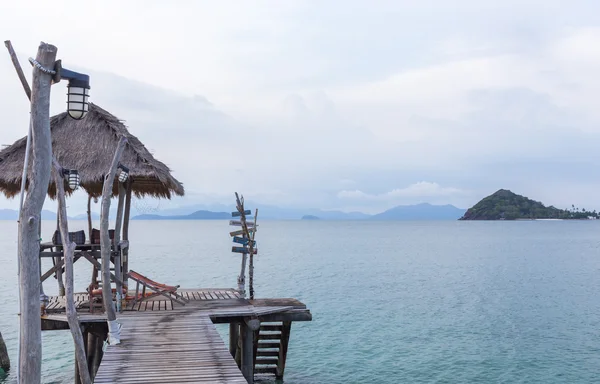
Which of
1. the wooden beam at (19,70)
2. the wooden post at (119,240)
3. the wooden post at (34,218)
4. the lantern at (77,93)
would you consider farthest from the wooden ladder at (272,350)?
the wooden beam at (19,70)

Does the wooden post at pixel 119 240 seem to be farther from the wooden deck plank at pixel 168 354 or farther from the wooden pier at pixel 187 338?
the wooden deck plank at pixel 168 354

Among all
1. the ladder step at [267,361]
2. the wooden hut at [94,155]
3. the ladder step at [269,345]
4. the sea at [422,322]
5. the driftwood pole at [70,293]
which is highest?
the wooden hut at [94,155]

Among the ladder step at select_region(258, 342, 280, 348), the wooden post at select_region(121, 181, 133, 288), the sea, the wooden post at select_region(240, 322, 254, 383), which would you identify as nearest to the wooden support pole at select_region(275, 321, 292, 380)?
the ladder step at select_region(258, 342, 280, 348)

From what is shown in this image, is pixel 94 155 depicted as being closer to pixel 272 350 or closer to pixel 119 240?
pixel 119 240

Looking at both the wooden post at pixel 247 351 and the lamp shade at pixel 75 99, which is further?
the wooden post at pixel 247 351

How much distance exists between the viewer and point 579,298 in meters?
31.8

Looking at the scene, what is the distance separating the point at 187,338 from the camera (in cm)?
1030

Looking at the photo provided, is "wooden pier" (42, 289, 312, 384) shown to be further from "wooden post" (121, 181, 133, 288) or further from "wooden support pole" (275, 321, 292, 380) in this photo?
"wooden post" (121, 181, 133, 288)

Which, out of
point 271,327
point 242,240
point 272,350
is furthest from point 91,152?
point 272,350

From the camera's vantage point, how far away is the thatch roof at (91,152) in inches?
512

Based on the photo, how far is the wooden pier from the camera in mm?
8344

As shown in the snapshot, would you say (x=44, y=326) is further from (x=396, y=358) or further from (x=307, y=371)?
(x=396, y=358)

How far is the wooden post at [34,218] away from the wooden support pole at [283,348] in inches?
302

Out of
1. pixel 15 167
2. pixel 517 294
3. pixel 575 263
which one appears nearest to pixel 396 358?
pixel 15 167
